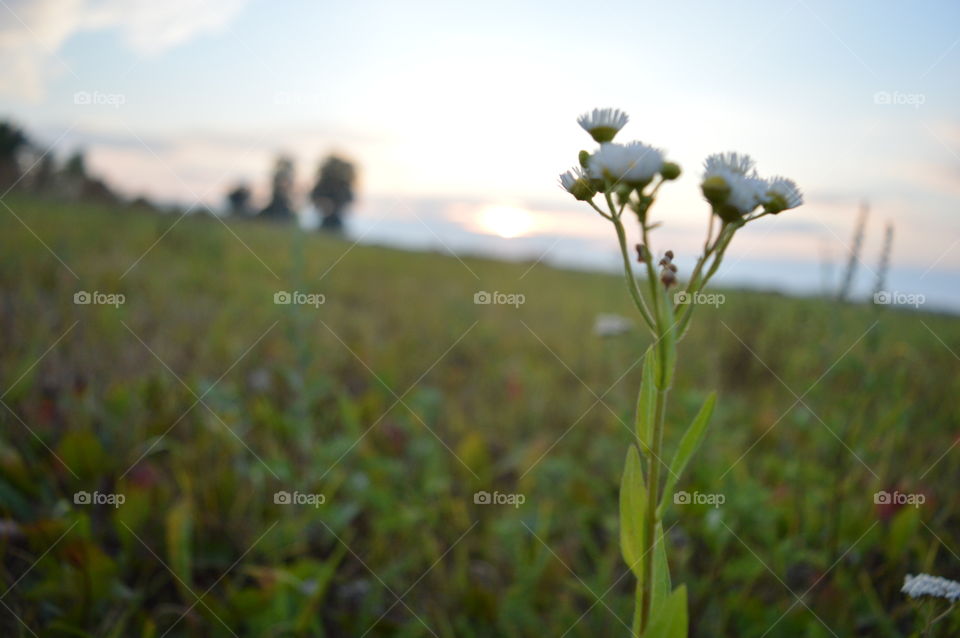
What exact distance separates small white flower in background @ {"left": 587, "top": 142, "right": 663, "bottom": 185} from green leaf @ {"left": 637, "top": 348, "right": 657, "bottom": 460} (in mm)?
277

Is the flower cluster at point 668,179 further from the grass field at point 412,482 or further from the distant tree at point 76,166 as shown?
the distant tree at point 76,166

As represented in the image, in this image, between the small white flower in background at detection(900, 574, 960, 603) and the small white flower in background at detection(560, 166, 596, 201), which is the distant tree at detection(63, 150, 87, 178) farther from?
the small white flower in background at detection(900, 574, 960, 603)

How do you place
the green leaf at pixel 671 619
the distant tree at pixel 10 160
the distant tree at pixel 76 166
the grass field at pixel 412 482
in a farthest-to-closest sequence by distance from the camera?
the distant tree at pixel 76 166
the distant tree at pixel 10 160
the grass field at pixel 412 482
the green leaf at pixel 671 619

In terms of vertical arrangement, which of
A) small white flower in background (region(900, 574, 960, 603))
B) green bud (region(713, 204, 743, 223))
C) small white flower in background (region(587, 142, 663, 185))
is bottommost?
small white flower in background (region(900, 574, 960, 603))

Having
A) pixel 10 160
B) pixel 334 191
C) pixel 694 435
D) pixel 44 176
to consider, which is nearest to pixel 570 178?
pixel 694 435

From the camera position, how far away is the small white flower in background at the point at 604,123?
1.09 metres

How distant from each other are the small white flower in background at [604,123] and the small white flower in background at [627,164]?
11 cm

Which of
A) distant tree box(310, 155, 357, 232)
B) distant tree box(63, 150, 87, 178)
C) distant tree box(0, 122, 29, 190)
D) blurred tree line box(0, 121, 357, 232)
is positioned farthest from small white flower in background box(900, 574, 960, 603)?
distant tree box(63, 150, 87, 178)

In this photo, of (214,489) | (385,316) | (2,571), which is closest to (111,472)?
(214,489)

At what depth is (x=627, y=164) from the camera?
97 centimetres

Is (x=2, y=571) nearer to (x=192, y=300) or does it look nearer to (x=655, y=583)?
(x=655, y=583)

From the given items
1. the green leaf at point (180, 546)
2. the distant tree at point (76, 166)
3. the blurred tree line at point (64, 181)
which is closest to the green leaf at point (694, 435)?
the green leaf at point (180, 546)

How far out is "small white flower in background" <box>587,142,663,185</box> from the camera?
3.19 feet

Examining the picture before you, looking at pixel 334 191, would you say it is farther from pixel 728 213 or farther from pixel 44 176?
pixel 728 213
